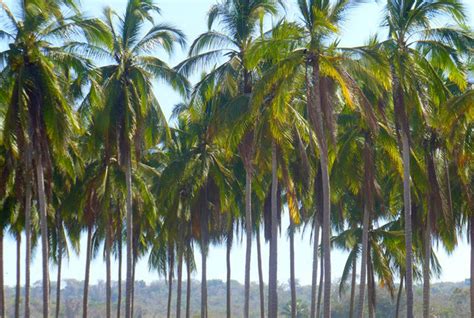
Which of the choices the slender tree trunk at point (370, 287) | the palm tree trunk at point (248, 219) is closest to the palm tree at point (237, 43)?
the palm tree trunk at point (248, 219)

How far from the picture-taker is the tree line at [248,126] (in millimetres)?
29875

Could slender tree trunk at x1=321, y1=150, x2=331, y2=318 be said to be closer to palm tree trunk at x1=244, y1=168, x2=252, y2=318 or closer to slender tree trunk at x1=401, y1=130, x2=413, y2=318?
slender tree trunk at x1=401, y1=130, x2=413, y2=318

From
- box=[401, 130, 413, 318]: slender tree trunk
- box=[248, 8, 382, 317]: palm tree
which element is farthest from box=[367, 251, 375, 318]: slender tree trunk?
box=[248, 8, 382, 317]: palm tree

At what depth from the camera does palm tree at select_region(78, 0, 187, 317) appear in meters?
35.1

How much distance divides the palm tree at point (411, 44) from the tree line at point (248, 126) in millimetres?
46

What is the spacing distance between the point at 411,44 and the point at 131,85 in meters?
10.4

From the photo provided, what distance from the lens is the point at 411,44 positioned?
102 ft

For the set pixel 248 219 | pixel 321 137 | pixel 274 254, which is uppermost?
pixel 321 137

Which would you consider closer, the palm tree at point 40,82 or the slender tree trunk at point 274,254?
the palm tree at point 40,82

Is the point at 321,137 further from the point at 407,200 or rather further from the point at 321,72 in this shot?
the point at 407,200

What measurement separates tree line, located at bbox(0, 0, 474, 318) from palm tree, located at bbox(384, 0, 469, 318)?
46 mm

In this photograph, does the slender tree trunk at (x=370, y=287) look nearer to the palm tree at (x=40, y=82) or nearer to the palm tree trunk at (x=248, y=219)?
the palm tree trunk at (x=248, y=219)

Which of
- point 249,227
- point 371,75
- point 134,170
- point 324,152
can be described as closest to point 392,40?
point 371,75

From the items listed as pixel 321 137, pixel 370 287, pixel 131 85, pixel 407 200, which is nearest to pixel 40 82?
pixel 131 85
